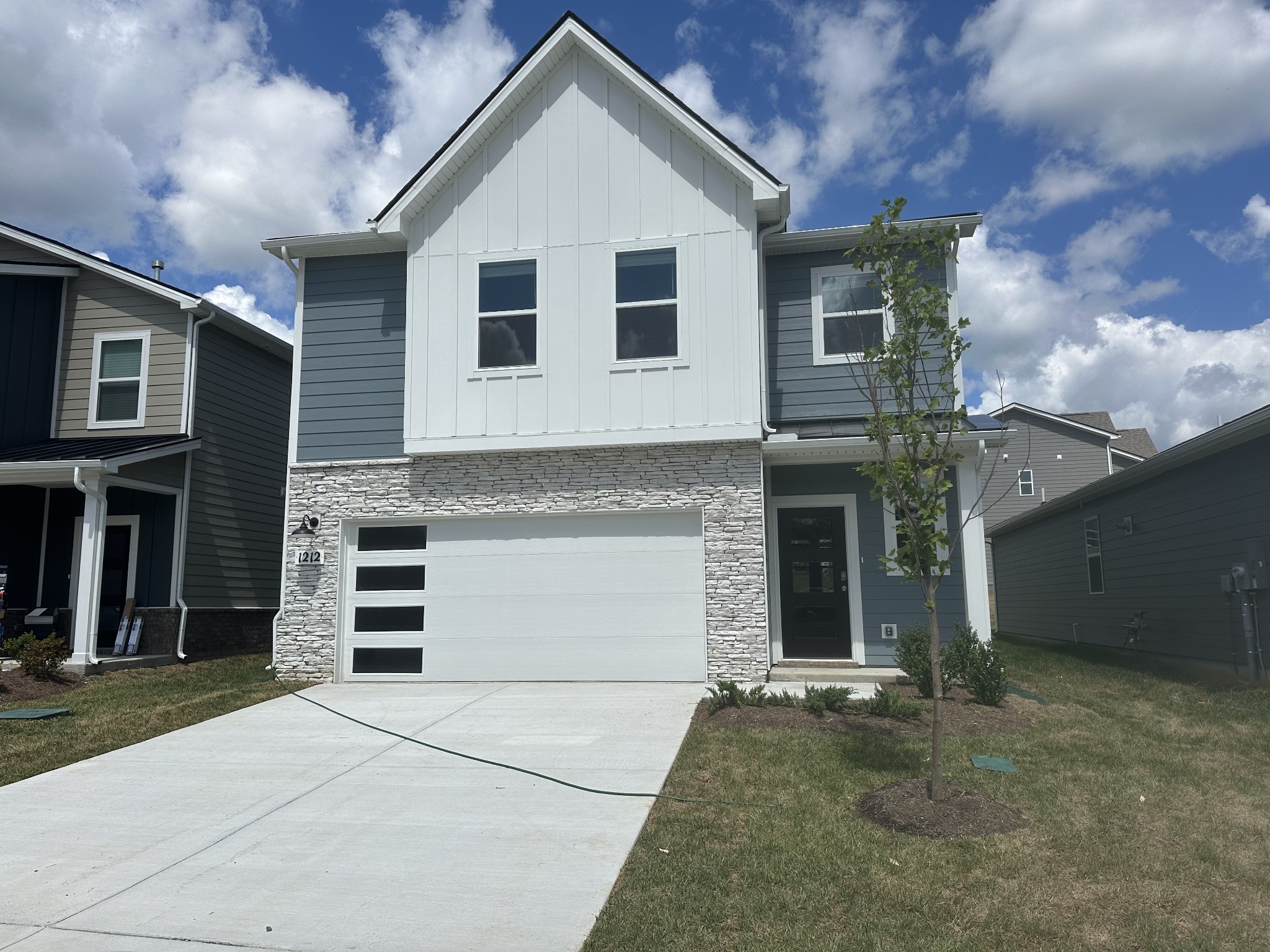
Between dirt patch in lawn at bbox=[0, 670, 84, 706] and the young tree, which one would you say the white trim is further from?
dirt patch in lawn at bbox=[0, 670, 84, 706]

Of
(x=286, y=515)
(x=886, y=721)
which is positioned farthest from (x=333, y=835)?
(x=286, y=515)

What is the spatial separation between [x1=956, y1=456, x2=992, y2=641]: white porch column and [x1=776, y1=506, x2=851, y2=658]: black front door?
4.78 ft

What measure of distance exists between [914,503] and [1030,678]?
7.21 metres

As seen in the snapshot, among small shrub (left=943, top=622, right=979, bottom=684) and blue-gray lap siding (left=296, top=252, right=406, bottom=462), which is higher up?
blue-gray lap siding (left=296, top=252, right=406, bottom=462)

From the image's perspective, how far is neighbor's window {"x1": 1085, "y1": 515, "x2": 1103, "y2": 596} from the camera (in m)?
16.8

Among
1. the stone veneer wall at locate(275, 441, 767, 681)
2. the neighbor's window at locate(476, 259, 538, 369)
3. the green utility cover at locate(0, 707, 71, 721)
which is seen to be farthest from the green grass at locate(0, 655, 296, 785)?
the neighbor's window at locate(476, 259, 538, 369)

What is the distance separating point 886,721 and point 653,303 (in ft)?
18.4

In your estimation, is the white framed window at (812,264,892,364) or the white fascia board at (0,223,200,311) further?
the white fascia board at (0,223,200,311)

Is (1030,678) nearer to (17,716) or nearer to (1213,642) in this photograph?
(1213,642)

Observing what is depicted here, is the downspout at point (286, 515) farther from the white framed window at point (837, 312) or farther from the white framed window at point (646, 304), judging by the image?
the white framed window at point (837, 312)

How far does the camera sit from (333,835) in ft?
18.3

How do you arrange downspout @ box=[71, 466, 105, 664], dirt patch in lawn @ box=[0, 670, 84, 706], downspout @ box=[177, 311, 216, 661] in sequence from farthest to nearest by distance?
1. downspout @ box=[177, 311, 216, 661]
2. downspout @ box=[71, 466, 105, 664]
3. dirt patch in lawn @ box=[0, 670, 84, 706]

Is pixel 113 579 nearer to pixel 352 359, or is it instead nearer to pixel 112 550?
pixel 112 550

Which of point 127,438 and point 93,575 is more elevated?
point 127,438
